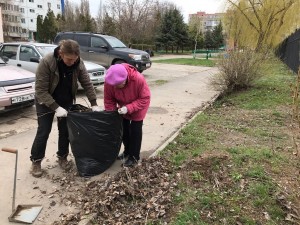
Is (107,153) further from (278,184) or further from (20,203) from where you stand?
(278,184)

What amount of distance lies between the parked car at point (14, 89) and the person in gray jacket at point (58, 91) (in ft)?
8.72

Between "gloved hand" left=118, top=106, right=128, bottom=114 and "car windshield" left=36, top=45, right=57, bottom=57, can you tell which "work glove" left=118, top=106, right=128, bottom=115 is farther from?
"car windshield" left=36, top=45, right=57, bottom=57

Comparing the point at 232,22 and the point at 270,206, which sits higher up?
the point at 232,22

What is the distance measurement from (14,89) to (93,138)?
3.44m

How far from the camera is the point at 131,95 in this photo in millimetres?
4117

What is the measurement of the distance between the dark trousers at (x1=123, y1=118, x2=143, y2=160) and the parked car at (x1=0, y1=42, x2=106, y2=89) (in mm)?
5281

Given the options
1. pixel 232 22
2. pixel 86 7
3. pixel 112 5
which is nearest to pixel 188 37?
pixel 112 5

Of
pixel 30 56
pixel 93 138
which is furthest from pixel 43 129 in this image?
pixel 30 56

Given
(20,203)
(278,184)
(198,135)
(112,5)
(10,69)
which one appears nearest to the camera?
(20,203)


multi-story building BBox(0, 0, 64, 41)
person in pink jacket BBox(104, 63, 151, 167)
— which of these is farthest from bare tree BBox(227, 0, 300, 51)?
multi-story building BBox(0, 0, 64, 41)

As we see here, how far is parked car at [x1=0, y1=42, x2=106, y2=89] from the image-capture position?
9.45 m

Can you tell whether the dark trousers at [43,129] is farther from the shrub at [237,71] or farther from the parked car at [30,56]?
the shrub at [237,71]

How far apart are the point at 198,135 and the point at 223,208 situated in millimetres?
2651

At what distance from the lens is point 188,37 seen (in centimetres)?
4759
